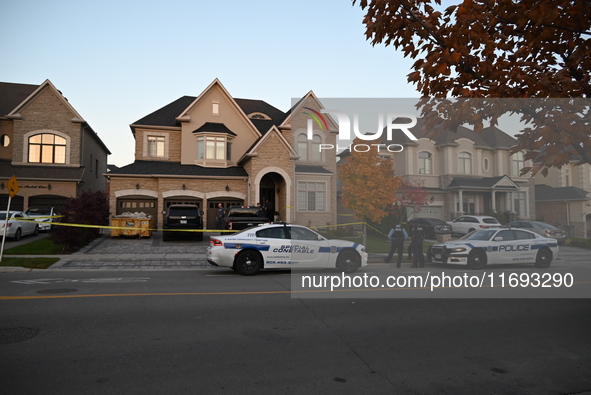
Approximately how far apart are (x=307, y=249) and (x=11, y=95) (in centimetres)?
3189

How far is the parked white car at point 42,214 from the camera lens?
84.1 ft

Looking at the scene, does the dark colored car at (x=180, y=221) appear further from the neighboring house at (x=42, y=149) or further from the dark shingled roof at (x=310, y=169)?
the neighboring house at (x=42, y=149)

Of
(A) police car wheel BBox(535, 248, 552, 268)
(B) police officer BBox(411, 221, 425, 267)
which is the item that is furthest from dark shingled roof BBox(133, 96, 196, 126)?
(A) police car wheel BBox(535, 248, 552, 268)

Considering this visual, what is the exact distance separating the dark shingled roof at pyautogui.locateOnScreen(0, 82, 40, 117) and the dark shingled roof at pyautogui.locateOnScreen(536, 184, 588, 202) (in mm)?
34334

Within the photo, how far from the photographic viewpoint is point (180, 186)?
27.6m

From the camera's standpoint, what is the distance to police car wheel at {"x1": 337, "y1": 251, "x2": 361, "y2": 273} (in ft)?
43.0

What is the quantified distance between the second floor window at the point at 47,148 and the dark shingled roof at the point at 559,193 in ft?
99.8

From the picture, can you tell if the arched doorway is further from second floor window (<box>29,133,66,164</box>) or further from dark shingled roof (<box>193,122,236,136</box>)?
second floor window (<box>29,133,66,164</box>)

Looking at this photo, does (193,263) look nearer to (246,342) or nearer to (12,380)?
(246,342)

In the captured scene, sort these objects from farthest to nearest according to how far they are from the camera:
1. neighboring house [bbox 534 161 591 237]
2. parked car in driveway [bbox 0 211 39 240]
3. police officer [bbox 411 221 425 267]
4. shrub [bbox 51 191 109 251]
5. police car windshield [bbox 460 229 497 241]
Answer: parked car in driveway [bbox 0 211 39 240]
shrub [bbox 51 191 109 251]
police officer [bbox 411 221 425 267]
police car windshield [bbox 460 229 497 241]
neighboring house [bbox 534 161 591 237]

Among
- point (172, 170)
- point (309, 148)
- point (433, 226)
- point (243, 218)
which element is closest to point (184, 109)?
point (172, 170)

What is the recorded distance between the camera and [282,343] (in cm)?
591

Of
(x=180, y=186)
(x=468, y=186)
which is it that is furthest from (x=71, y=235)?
(x=468, y=186)

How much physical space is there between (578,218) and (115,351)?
10644mm
